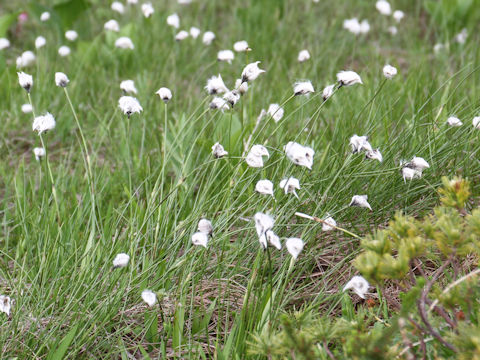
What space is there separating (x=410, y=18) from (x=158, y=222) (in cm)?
318

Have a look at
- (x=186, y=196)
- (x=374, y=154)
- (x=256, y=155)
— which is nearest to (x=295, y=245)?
(x=256, y=155)

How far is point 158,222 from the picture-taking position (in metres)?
1.89

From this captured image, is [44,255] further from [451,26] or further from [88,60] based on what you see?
[451,26]

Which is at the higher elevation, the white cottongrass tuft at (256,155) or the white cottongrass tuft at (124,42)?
the white cottongrass tuft at (256,155)

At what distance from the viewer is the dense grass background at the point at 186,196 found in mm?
1680

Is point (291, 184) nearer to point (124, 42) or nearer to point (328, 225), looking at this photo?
point (328, 225)

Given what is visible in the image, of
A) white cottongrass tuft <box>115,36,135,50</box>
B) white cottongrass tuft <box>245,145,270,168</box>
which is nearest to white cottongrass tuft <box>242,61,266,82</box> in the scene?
white cottongrass tuft <box>245,145,270,168</box>

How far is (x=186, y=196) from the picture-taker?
200 centimetres

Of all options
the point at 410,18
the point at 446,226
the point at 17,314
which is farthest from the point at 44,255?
the point at 410,18

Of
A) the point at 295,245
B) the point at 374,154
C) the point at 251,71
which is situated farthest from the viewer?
the point at 251,71

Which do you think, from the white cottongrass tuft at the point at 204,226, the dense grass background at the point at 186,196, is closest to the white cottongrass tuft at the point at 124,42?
the dense grass background at the point at 186,196

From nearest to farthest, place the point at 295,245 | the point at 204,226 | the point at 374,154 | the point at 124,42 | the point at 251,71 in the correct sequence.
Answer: the point at 295,245
the point at 204,226
the point at 374,154
the point at 251,71
the point at 124,42

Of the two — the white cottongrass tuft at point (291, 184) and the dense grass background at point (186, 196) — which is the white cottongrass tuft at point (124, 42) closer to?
the dense grass background at point (186, 196)

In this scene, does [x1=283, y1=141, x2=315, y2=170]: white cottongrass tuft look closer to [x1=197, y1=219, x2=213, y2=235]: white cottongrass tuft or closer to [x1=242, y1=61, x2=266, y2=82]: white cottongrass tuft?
[x1=197, y1=219, x2=213, y2=235]: white cottongrass tuft
